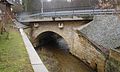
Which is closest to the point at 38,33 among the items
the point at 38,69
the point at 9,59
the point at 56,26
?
the point at 56,26

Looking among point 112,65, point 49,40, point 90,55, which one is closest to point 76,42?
point 90,55

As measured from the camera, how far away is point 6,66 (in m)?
7.93

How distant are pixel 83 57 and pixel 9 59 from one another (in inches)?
414

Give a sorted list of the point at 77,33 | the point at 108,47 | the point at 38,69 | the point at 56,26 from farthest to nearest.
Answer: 1. the point at 56,26
2. the point at 77,33
3. the point at 108,47
4. the point at 38,69

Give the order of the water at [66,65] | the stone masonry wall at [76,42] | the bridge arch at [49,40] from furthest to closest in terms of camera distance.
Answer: the bridge arch at [49,40]
the water at [66,65]
the stone masonry wall at [76,42]

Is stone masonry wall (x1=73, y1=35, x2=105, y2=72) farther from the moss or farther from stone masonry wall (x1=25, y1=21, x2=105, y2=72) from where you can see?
the moss

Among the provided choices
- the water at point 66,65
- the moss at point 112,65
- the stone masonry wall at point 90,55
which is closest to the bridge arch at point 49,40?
the water at point 66,65

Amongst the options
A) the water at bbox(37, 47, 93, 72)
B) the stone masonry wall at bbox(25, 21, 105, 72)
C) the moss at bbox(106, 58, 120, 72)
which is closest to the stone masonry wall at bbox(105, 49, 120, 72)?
the moss at bbox(106, 58, 120, 72)

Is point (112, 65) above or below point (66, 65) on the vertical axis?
above

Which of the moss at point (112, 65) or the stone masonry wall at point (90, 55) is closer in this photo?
the moss at point (112, 65)

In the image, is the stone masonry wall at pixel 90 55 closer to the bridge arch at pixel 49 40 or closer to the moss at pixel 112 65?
the moss at pixel 112 65

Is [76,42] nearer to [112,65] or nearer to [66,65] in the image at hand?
[66,65]

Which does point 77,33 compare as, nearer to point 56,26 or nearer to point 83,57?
point 83,57

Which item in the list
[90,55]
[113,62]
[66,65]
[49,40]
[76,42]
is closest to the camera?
[113,62]
